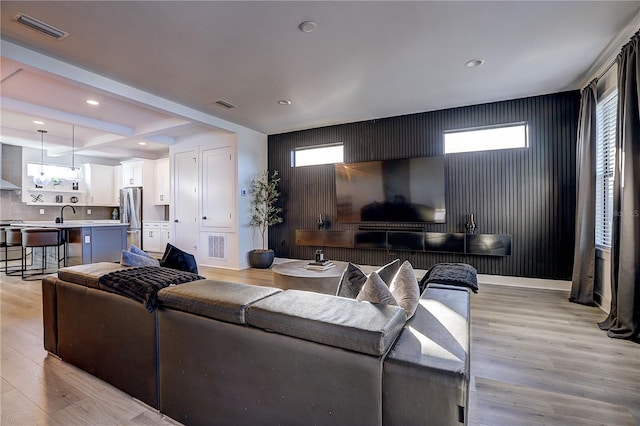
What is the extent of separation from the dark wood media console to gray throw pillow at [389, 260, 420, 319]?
10.7 feet

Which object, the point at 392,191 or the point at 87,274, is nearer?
the point at 87,274

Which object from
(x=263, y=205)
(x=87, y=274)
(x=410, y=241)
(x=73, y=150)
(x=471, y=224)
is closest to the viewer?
(x=87, y=274)

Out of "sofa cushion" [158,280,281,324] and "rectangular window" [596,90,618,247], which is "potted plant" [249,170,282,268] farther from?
"rectangular window" [596,90,618,247]

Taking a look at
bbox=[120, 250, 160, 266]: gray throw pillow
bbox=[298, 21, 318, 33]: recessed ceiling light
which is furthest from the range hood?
bbox=[298, 21, 318, 33]: recessed ceiling light

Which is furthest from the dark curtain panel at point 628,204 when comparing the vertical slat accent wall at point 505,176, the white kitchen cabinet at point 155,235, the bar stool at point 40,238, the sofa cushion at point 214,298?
the white kitchen cabinet at point 155,235

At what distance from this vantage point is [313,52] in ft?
10.1

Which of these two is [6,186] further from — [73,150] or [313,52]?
[313,52]

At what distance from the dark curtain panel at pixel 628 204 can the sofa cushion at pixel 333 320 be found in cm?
277

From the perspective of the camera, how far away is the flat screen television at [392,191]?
4766 millimetres

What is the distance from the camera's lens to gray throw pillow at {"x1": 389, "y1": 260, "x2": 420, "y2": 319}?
1.36 m

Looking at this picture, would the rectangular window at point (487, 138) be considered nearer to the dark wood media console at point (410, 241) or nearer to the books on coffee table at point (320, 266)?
the dark wood media console at point (410, 241)

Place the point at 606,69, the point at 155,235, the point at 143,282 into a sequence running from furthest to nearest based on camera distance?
the point at 155,235, the point at 606,69, the point at 143,282

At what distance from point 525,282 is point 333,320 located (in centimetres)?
445

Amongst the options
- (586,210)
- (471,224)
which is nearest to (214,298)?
(471,224)
